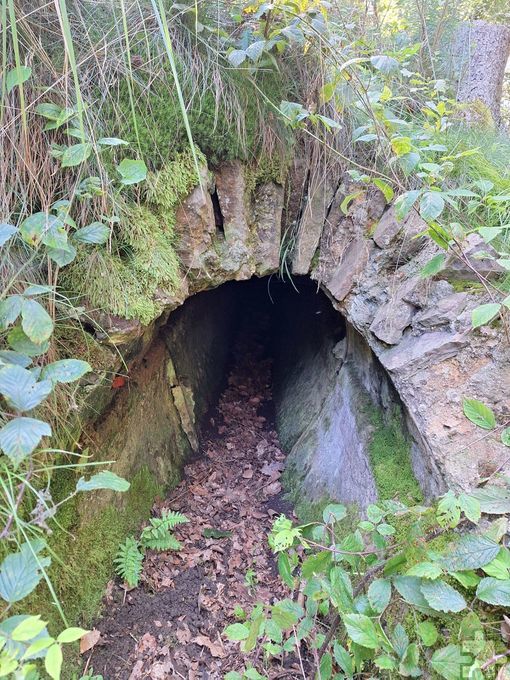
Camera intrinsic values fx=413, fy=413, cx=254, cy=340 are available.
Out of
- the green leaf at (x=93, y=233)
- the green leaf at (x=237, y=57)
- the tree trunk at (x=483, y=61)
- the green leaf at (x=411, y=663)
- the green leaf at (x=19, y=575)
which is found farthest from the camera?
the tree trunk at (x=483, y=61)

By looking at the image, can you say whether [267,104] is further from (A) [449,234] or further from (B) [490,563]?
(B) [490,563]

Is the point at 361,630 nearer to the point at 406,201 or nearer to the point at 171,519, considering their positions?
the point at 171,519

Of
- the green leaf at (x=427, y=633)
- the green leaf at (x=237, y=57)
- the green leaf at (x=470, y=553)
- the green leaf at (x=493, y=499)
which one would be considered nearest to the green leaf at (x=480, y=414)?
the green leaf at (x=493, y=499)

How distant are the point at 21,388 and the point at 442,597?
1.61m

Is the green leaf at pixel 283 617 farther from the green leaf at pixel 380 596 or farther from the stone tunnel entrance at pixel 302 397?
the stone tunnel entrance at pixel 302 397

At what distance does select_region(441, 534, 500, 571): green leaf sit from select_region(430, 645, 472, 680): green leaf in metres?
0.26

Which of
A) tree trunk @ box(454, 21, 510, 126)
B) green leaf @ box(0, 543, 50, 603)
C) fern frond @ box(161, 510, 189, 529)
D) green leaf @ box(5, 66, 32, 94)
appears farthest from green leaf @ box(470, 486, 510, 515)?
tree trunk @ box(454, 21, 510, 126)

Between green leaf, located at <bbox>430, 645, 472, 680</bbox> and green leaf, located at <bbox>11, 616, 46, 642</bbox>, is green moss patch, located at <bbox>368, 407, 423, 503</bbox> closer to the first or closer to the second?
green leaf, located at <bbox>430, 645, 472, 680</bbox>

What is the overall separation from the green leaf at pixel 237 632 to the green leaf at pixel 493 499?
1.14 meters

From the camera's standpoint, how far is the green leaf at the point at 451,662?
1372 mm

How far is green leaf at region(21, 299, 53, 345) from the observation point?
1545 millimetres

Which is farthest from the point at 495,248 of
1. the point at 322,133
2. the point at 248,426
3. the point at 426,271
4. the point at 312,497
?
the point at 248,426

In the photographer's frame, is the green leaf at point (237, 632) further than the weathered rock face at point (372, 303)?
No

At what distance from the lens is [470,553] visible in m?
1.44
